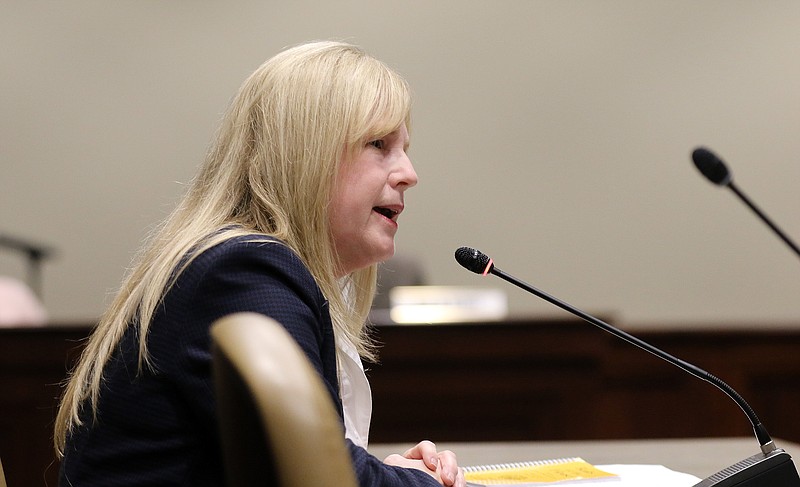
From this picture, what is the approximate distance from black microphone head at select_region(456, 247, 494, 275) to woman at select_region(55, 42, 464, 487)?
0.12 meters

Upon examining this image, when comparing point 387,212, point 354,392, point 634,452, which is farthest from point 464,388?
point 387,212

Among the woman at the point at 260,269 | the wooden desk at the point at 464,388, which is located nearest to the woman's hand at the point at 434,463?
the woman at the point at 260,269

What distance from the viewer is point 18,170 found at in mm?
5352

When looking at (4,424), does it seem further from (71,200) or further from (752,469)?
(71,200)

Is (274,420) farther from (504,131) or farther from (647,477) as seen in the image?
(504,131)

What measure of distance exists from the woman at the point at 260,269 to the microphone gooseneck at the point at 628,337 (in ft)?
0.49

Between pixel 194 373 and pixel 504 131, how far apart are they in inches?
180

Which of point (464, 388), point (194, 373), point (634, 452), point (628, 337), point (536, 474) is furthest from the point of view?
point (464, 388)

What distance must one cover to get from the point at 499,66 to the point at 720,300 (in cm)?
195

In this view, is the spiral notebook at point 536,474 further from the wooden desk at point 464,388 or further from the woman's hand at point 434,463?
the wooden desk at point 464,388

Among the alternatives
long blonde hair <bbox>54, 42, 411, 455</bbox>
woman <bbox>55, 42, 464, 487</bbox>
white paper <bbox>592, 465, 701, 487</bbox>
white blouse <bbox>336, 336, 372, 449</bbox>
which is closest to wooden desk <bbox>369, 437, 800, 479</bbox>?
white paper <bbox>592, 465, 701, 487</bbox>

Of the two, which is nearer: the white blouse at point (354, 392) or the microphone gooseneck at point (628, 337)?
the microphone gooseneck at point (628, 337)

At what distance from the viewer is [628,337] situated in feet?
4.03

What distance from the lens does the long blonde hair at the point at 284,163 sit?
124 centimetres
